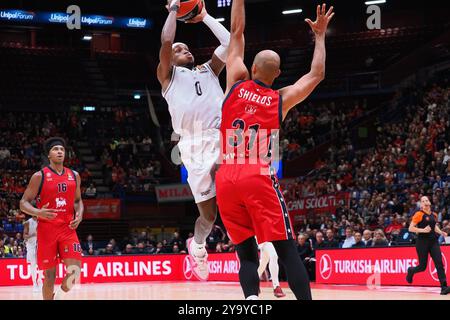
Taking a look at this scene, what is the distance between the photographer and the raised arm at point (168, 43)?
675cm

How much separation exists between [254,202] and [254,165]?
30cm

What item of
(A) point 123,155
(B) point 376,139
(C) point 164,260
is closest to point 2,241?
(C) point 164,260

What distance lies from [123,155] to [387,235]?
15.7m

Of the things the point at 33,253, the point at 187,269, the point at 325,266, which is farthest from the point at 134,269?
the point at 325,266

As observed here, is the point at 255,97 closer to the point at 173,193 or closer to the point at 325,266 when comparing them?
the point at 325,266

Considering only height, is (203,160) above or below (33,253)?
above

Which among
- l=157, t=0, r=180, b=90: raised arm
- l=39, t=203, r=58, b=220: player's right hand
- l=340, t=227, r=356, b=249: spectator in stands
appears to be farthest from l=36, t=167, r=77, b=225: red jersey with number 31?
l=340, t=227, r=356, b=249: spectator in stands

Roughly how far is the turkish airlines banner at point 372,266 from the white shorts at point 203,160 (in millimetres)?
9272

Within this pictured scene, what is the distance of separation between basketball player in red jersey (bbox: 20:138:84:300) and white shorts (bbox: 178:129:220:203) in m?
2.35

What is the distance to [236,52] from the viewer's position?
594 centimetres

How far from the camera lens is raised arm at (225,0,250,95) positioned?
5.86 metres

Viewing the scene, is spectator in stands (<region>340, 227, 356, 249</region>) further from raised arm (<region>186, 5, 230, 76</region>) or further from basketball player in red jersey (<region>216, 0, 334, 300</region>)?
basketball player in red jersey (<region>216, 0, 334, 300</region>)

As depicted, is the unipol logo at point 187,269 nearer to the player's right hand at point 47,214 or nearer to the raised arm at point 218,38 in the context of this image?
the player's right hand at point 47,214

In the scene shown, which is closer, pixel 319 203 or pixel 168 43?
→ pixel 168 43
